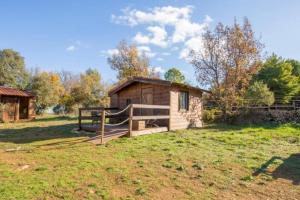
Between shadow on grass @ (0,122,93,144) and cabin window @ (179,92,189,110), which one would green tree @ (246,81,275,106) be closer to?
cabin window @ (179,92,189,110)

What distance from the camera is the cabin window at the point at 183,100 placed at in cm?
1442

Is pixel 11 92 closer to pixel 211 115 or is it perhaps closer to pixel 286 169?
pixel 211 115

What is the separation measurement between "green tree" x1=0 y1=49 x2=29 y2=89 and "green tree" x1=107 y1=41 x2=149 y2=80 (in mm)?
15360

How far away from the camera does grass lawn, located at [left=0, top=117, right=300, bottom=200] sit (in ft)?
16.2

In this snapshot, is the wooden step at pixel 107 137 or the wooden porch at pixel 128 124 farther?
the wooden porch at pixel 128 124

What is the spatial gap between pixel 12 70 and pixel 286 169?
38.0 metres

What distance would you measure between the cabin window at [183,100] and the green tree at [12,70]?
29.3 metres

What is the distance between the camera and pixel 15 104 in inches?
848

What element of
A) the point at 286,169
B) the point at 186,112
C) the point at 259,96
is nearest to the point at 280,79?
the point at 259,96

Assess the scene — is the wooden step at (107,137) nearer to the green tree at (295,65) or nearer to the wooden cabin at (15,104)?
the wooden cabin at (15,104)

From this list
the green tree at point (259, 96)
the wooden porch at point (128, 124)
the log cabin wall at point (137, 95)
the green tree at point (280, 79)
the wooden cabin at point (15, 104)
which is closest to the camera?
the wooden porch at point (128, 124)

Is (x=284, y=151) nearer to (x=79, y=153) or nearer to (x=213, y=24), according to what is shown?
(x=79, y=153)

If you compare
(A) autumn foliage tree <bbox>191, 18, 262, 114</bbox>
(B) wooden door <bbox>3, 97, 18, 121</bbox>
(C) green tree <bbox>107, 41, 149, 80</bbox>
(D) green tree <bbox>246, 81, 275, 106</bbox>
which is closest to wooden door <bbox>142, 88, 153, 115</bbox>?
(A) autumn foliage tree <bbox>191, 18, 262, 114</bbox>

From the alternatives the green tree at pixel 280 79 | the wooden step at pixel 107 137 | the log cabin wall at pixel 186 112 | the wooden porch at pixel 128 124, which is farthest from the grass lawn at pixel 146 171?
the green tree at pixel 280 79
